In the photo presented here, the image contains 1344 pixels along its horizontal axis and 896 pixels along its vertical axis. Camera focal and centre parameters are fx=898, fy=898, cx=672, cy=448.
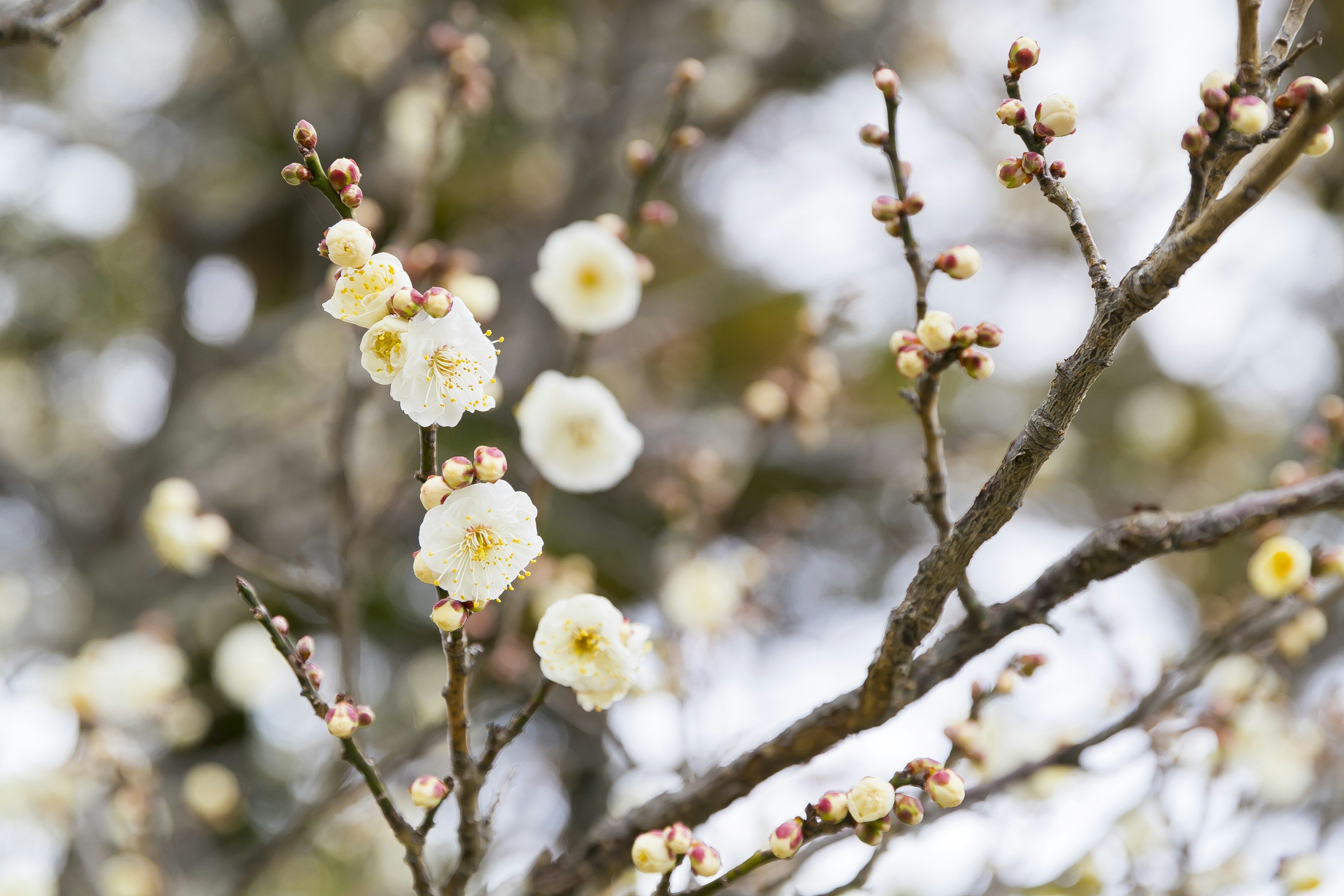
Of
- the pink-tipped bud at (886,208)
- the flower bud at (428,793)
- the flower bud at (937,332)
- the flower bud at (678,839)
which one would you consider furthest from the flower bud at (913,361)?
the flower bud at (428,793)

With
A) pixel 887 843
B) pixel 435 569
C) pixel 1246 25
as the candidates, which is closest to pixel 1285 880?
pixel 887 843

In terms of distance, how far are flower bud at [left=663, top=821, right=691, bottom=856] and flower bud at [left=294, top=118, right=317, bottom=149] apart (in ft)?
2.64

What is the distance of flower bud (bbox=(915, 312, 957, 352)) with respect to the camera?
0.92m

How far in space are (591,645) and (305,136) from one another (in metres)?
0.63

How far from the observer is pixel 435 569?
2.88ft

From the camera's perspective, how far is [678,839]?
100 centimetres

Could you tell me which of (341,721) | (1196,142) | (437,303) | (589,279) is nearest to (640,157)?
(589,279)

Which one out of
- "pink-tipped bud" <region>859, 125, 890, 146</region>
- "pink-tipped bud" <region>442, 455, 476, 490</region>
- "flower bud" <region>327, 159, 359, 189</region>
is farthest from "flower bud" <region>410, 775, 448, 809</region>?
"pink-tipped bud" <region>859, 125, 890, 146</region>

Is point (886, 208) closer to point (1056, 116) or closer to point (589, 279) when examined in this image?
point (1056, 116)

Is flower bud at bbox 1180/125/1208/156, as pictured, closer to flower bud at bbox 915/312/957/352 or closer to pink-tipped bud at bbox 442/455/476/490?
flower bud at bbox 915/312/957/352

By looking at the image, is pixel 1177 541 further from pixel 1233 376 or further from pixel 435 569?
pixel 1233 376

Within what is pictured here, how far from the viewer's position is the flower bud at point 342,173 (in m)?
0.84

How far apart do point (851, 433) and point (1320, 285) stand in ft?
7.28

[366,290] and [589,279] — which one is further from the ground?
[589,279]
